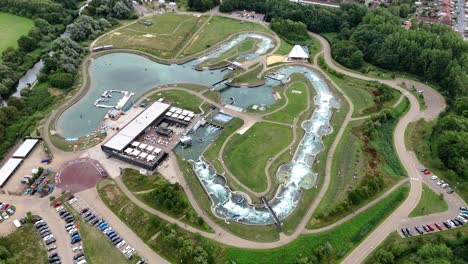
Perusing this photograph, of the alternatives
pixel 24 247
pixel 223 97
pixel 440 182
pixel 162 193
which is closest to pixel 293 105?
pixel 223 97

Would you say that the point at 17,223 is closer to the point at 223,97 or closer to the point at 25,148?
the point at 25,148

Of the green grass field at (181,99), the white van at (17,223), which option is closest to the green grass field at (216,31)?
the green grass field at (181,99)

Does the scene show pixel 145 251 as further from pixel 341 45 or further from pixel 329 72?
pixel 341 45

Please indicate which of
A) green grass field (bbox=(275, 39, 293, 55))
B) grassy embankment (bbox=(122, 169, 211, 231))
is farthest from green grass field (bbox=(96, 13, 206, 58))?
grassy embankment (bbox=(122, 169, 211, 231))

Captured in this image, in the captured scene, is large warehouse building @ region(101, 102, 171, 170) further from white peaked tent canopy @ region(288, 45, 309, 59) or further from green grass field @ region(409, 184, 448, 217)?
green grass field @ region(409, 184, 448, 217)

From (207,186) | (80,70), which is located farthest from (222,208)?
(80,70)

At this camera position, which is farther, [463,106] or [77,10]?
[77,10]

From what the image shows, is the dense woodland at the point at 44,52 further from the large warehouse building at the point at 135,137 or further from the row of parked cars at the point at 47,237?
the row of parked cars at the point at 47,237
